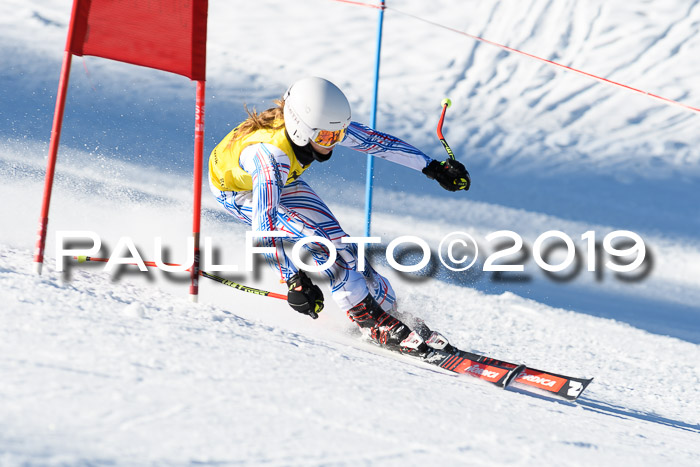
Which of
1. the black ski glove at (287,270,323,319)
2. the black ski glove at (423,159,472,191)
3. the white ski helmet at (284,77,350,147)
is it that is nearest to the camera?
the black ski glove at (287,270,323,319)

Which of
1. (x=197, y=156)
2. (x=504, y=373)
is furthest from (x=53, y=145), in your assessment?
(x=504, y=373)

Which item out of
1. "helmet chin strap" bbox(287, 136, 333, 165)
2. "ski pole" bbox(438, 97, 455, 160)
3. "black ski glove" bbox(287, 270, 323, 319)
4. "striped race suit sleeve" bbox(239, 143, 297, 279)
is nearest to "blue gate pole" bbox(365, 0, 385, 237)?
"ski pole" bbox(438, 97, 455, 160)

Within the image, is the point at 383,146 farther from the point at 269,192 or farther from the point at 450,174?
the point at 269,192

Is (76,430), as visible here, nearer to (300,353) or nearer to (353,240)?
(300,353)

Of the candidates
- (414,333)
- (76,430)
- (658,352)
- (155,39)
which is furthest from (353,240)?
(658,352)

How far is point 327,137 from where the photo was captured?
12.0 feet

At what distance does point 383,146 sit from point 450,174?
504mm

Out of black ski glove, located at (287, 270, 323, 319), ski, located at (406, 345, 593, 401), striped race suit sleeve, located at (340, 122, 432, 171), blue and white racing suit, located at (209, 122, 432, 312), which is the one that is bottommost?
ski, located at (406, 345, 593, 401)

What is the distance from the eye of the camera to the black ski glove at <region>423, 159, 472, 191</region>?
4387 mm

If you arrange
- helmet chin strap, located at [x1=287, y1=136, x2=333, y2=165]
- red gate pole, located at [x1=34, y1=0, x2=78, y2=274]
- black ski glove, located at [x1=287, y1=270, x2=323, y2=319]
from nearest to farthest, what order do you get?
red gate pole, located at [x1=34, y1=0, x2=78, y2=274], black ski glove, located at [x1=287, y1=270, x2=323, y2=319], helmet chin strap, located at [x1=287, y1=136, x2=333, y2=165]

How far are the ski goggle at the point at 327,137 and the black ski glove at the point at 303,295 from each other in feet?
2.54

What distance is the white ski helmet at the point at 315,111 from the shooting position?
354cm

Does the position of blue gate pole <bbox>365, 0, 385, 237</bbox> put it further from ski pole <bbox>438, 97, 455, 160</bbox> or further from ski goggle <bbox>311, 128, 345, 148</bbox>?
ski goggle <bbox>311, 128, 345, 148</bbox>

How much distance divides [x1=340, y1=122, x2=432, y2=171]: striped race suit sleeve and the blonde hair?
0.57m
